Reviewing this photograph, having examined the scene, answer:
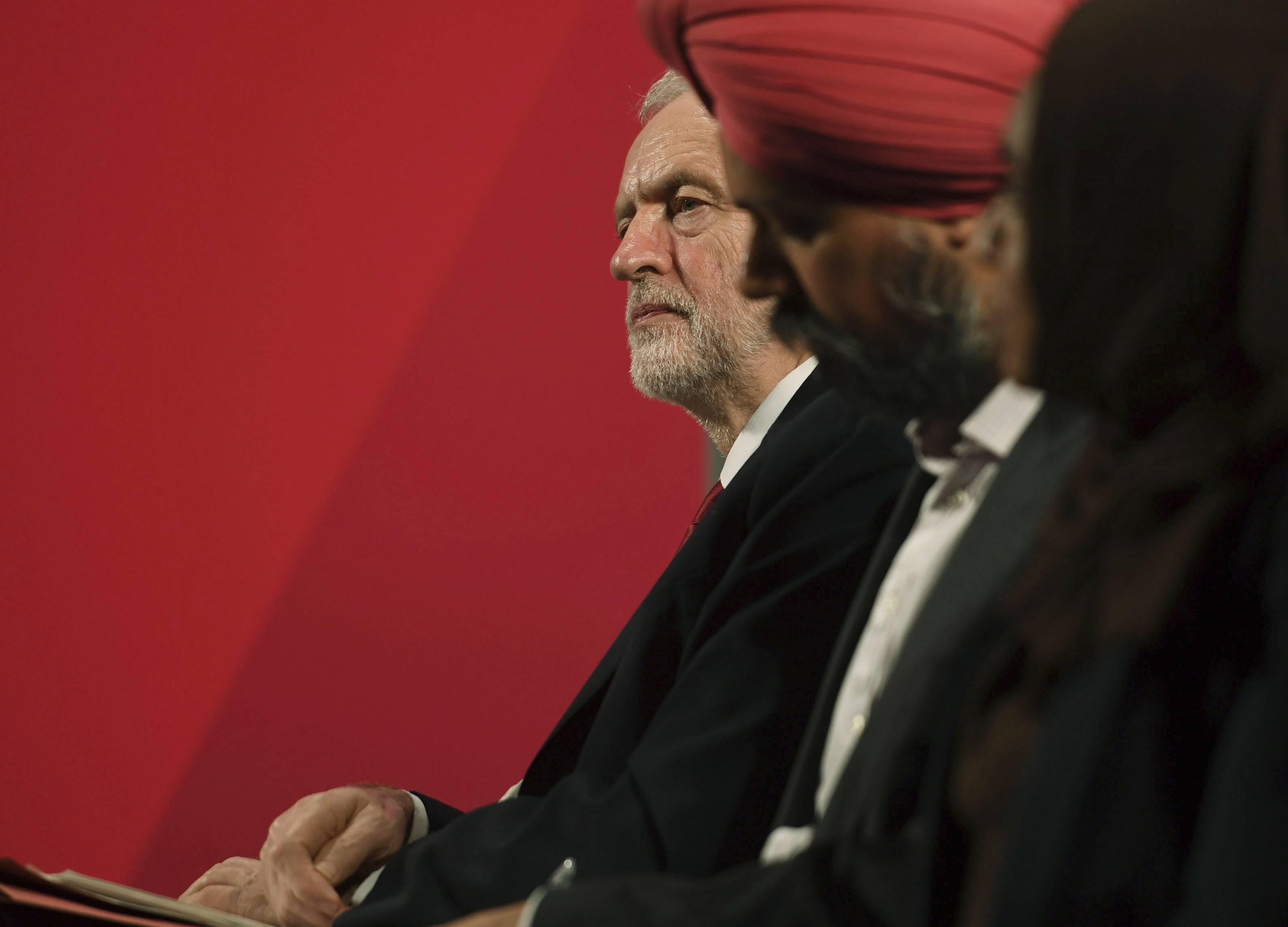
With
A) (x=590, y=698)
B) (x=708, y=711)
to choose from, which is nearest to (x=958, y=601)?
(x=708, y=711)

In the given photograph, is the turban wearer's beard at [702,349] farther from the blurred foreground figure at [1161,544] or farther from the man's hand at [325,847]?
the blurred foreground figure at [1161,544]

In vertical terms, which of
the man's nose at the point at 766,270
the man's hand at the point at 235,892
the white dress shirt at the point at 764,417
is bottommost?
the man's hand at the point at 235,892

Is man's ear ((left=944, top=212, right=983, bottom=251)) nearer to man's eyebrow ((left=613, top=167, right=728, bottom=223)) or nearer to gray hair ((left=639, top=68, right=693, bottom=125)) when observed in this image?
man's eyebrow ((left=613, top=167, right=728, bottom=223))

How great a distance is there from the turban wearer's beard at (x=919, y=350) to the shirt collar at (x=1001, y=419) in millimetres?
19

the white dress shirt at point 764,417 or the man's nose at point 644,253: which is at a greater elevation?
the man's nose at point 644,253

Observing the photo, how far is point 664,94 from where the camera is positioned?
1953 millimetres

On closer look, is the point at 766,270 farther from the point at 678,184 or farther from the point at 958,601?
the point at 678,184

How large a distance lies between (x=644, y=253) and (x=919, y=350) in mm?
1027

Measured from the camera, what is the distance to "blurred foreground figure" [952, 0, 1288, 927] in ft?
1.66

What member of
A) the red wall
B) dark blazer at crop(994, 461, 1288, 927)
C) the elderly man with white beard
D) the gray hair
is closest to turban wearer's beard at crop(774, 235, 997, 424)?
the elderly man with white beard

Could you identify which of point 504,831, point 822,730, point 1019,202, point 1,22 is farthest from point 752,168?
point 1,22

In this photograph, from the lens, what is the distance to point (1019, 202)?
2.22 feet

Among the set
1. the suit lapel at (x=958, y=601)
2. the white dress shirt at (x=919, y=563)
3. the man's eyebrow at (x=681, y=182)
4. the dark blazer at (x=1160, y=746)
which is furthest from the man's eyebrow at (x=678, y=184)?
the dark blazer at (x=1160, y=746)

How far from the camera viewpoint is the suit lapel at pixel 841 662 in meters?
0.90
